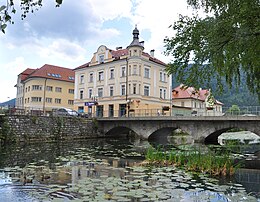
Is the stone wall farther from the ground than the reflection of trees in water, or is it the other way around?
the stone wall

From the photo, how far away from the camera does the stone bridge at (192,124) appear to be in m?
23.1

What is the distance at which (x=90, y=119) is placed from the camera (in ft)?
106

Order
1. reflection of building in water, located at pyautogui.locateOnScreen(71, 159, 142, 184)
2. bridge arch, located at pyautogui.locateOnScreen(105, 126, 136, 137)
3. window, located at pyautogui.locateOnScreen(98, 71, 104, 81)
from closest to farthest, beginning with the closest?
reflection of building in water, located at pyautogui.locateOnScreen(71, 159, 142, 184) < bridge arch, located at pyautogui.locateOnScreen(105, 126, 136, 137) < window, located at pyautogui.locateOnScreen(98, 71, 104, 81)

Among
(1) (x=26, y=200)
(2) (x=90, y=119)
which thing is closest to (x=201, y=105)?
(2) (x=90, y=119)

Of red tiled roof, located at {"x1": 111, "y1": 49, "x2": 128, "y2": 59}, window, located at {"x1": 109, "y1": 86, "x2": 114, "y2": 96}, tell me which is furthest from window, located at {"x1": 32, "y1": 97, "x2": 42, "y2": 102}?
red tiled roof, located at {"x1": 111, "y1": 49, "x2": 128, "y2": 59}

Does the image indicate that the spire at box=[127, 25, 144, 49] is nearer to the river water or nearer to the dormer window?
the dormer window

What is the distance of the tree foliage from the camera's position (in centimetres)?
695

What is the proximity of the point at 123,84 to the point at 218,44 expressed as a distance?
30.2 m

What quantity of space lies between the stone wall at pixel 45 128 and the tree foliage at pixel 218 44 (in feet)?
59.2

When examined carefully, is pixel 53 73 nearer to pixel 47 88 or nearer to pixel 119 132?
pixel 47 88

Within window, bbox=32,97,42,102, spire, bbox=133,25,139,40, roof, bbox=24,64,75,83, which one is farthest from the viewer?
roof, bbox=24,64,75,83

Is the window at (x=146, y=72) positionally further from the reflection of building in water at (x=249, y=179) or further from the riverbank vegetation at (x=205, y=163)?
the reflection of building in water at (x=249, y=179)

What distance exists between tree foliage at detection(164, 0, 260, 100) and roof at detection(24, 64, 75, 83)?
41.9m

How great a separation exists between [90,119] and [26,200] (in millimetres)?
26010
